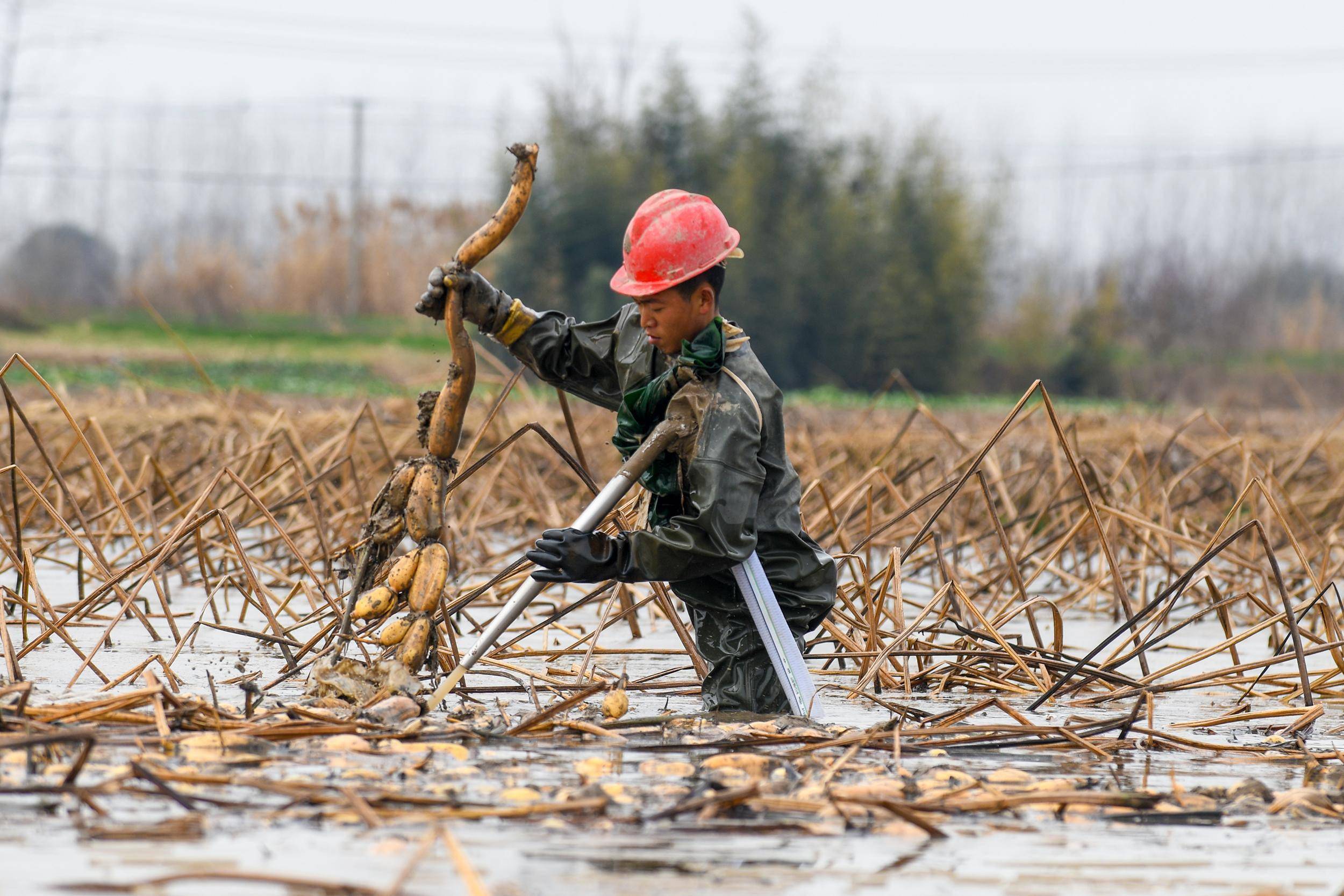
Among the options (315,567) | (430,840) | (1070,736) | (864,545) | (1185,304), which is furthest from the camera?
(1185,304)

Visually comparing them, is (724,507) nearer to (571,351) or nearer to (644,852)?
(571,351)

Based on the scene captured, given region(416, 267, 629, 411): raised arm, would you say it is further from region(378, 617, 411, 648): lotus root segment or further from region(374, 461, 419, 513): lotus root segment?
region(378, 617, 411, 648): lotus root segment

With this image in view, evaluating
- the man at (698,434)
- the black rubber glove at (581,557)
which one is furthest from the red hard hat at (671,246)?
the black rubber glove at (581,557)

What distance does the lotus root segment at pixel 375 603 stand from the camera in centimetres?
324

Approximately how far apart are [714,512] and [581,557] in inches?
11.4

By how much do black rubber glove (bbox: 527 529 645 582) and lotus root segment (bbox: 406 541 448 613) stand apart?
0.25 m

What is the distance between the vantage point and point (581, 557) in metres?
3.11

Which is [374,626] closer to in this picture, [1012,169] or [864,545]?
[864,545]

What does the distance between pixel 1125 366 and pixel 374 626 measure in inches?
1094

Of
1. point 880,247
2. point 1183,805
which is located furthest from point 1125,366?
point 1183,805

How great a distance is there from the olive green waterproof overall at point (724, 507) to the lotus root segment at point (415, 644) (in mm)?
487

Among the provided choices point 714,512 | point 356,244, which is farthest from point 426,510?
point 356,244

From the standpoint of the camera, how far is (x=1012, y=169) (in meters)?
37.4

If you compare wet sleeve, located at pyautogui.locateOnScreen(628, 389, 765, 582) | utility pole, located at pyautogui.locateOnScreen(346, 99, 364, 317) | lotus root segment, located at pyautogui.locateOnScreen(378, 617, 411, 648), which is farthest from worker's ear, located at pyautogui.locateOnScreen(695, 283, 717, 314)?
utility pole, located at pyautogui.locateOnScreen(346, 99, 364, 317)
